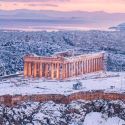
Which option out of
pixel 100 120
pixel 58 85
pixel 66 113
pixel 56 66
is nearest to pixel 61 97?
pixel 66 113

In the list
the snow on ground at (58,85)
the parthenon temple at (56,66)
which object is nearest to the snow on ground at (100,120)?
the snow on ground at (58,85)

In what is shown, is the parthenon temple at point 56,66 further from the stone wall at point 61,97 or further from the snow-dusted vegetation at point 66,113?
the snow-dusted vegetation at point 66,113

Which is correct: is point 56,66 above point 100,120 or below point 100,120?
above

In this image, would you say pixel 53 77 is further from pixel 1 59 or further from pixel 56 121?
pixel 1 59

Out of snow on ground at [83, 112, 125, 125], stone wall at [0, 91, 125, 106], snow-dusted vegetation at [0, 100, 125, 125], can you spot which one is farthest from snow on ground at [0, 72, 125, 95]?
snow on ground at [83, 112, 125, 125]

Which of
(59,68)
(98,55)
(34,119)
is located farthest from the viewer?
(98,55)

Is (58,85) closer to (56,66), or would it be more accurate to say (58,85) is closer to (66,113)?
(56,66)

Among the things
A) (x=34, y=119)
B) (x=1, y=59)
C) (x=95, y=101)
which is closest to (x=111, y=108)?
(x=95, y=101)
